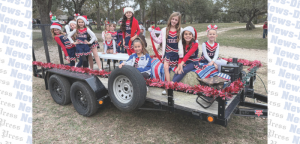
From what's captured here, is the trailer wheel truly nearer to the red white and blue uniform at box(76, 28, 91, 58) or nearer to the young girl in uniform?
the red white and blue uniform at box(76, 28, 91, 58)

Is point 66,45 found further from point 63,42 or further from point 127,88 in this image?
point 127,88

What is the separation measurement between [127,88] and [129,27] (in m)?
2.40

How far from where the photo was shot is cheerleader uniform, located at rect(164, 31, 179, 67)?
3.37 m

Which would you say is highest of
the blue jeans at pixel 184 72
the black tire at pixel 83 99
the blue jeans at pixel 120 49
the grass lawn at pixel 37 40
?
the grass lawn at pixel 37 40

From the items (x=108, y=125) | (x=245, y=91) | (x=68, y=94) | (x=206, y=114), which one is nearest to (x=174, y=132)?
(x=206, y=114)

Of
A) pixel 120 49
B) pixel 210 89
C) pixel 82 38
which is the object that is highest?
pixel 82 38

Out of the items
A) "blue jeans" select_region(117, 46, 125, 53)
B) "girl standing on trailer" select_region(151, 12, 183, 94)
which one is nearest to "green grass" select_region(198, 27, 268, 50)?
"blue jeans" select_region(117, 46, 125, 53)

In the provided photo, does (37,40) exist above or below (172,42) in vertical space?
above

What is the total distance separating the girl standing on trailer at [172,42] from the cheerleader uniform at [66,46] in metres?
2.34

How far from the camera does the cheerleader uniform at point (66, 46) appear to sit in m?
4.54

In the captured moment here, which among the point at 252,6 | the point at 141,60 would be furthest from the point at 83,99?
the point at 252,6

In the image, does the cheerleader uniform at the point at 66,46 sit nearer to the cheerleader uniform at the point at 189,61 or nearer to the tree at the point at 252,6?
the cheerleader uniform at the point at 189,61

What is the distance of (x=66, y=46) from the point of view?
468cm

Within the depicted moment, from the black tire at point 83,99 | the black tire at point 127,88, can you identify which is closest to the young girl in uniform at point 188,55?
the black tire at point 127,88
